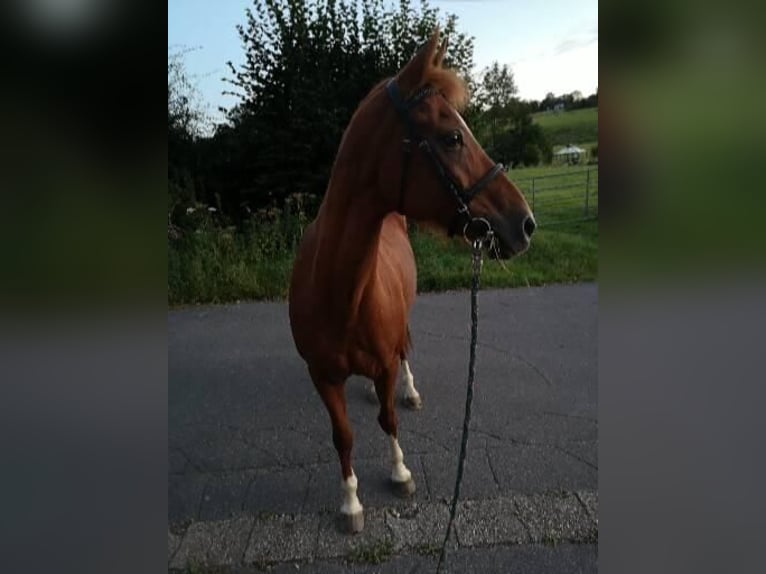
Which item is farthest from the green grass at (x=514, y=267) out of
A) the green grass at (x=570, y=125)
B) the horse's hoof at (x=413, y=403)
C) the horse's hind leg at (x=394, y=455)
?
the horse's hind leg at (x=394, y=455)

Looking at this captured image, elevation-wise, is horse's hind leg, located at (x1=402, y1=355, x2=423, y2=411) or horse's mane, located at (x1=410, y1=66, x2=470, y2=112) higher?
horse's mane, located at (x1=410, y1=66, x2=470, y2=112)

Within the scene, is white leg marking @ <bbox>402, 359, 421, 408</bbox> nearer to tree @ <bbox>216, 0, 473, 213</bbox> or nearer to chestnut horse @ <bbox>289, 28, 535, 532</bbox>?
chestnut horse @ <bbox>289, 28, 535, 532</bbox>

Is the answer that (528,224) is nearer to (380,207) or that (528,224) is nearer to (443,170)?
(443,170)

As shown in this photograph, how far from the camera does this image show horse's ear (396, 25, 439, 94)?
1.61m

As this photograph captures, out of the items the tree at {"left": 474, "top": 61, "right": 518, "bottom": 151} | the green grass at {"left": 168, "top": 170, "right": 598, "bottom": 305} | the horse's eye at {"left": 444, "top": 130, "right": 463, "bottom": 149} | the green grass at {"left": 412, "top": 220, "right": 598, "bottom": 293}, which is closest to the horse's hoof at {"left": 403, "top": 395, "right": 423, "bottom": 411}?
the horse's eye at {"left": 444, "top": 130, "right": 463, "bottom": 149}

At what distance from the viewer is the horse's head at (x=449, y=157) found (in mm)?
1683

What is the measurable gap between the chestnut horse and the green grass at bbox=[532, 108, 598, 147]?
0.44 metres

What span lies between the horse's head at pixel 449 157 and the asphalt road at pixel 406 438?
4.78ft

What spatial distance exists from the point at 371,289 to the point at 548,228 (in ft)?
12.2

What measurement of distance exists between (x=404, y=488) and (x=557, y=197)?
3.41m

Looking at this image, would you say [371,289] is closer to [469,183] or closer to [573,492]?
[469,183]

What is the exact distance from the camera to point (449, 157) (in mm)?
1684

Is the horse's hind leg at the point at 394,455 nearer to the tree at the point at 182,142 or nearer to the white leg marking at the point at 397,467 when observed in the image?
the white leg marking at the point at 397,467

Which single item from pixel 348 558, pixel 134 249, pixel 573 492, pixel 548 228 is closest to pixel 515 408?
pixel 573 492
